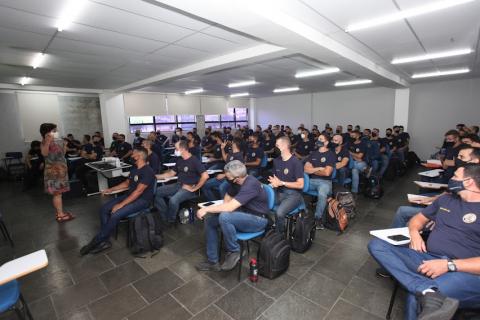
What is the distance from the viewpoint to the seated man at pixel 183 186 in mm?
3699

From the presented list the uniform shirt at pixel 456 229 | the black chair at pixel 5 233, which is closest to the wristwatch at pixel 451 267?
the uniform shirt at pixel 456 229

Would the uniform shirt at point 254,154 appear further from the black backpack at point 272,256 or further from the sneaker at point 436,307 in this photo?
the sneaker at point 436,307

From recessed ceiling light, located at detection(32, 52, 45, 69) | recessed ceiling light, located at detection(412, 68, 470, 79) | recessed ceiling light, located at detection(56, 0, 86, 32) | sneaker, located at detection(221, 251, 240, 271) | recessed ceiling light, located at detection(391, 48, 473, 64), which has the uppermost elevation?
recessed ceiling light, located at detection(32, 52, 45, 69)

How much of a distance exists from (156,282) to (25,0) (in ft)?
10.4

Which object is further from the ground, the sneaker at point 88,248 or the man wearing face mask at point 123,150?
the man wearing face mask at point 123,150

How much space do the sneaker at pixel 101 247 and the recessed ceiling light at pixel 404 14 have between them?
14.3 feet

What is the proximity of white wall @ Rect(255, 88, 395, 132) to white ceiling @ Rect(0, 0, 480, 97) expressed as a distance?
403 centimetres

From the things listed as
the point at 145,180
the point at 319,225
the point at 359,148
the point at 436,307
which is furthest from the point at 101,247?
the point at 359,148

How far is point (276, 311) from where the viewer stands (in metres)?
2.10

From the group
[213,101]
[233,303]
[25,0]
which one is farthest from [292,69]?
[213,101]

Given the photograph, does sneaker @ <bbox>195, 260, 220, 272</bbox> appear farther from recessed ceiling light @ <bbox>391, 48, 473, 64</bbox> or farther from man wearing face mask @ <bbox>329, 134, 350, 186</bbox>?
recessed ceiling light @ <bbox>391, 48, 473, 64</bbox>

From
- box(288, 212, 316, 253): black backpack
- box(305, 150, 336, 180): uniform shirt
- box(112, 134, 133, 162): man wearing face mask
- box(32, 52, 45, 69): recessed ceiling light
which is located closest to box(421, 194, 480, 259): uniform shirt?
box(288, 212, 316, 253): black backpack

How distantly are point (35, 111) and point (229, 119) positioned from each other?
27.6 ft

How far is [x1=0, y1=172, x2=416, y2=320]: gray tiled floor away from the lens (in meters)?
2.13
